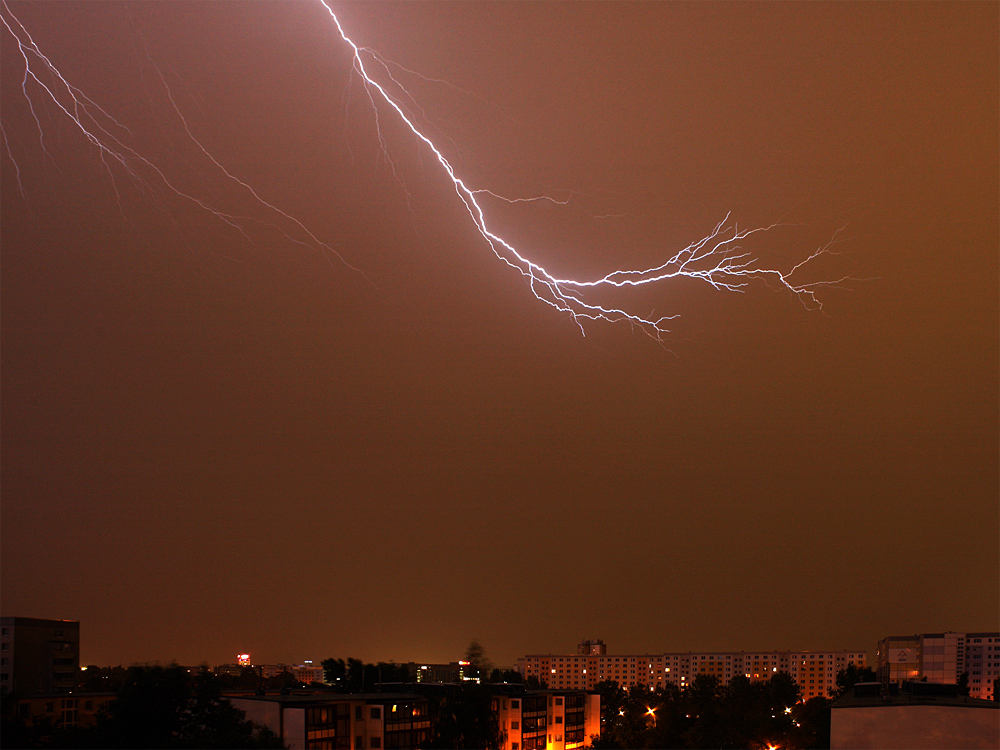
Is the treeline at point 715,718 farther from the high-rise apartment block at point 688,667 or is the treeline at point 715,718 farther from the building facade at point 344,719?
the high-rise apartment block at point 688,667

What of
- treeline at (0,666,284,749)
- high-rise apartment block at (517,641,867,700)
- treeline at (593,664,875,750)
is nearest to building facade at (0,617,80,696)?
treeline at (0,666,284,749)

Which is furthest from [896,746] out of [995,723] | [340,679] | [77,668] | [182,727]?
[340,679]

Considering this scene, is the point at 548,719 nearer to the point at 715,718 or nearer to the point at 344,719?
the point at 715,718

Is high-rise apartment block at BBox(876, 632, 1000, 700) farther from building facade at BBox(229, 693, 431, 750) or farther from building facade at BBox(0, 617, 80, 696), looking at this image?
building facade at BBox(0, 617, 80, 696)

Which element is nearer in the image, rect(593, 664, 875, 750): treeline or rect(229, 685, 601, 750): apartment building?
rect(229, 685, 601, 750): apartment building

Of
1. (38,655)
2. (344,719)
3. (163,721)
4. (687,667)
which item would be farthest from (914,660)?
(687,667)

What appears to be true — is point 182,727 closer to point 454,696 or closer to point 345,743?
point 345,743

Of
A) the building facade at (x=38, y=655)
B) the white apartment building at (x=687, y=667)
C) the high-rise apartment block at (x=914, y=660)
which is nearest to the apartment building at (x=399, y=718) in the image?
the high-rise apartment block at (x=914, y=660)
